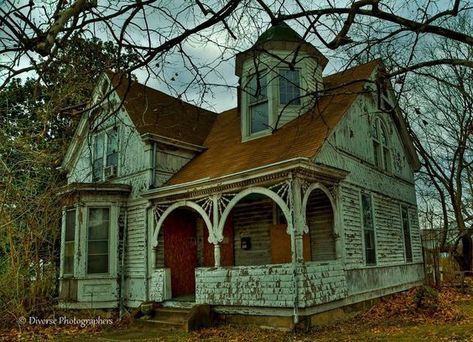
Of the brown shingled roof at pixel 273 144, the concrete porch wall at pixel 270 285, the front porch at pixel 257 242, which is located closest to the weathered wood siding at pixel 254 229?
the front porch at pixel 257 242

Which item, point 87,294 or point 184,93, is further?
point 87,294

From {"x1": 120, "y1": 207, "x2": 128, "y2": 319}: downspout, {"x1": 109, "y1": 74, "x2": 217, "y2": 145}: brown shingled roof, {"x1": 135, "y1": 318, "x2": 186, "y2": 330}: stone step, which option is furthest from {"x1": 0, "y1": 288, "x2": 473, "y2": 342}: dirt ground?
{"x1": 109, "y1": 74, "x2": 217, "y2": 145}: brown shingled roof

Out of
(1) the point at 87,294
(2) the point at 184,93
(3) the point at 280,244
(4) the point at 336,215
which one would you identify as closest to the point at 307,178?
(4) the point at 336,215

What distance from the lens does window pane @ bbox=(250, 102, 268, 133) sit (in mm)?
13898

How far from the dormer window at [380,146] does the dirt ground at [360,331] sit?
4.79 m

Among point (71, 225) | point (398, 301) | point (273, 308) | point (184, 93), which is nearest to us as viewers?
point (184, 93)

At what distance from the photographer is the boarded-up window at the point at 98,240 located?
13.2 meters

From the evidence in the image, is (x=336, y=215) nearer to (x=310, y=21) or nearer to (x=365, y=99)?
(x=365, y=99)

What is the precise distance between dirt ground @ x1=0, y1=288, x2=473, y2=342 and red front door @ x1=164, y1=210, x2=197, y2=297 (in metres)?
2.10

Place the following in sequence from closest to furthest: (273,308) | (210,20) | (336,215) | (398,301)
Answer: (210,20), (273,308), (336,215), (398,301)

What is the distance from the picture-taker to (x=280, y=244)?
39.2 ft

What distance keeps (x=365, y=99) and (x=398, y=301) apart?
6.23 m

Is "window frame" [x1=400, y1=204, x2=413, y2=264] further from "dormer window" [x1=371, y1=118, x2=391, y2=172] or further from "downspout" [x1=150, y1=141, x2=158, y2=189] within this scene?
"downspout" [x1=150, y1=141, x2=158, y2=189]

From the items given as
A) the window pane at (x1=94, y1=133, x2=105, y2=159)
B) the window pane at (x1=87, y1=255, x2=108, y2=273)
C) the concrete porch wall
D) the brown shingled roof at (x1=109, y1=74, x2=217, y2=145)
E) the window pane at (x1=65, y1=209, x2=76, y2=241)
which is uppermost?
the brown shingled roof at (x1=109, y1=74, x2=217, y2=145)
